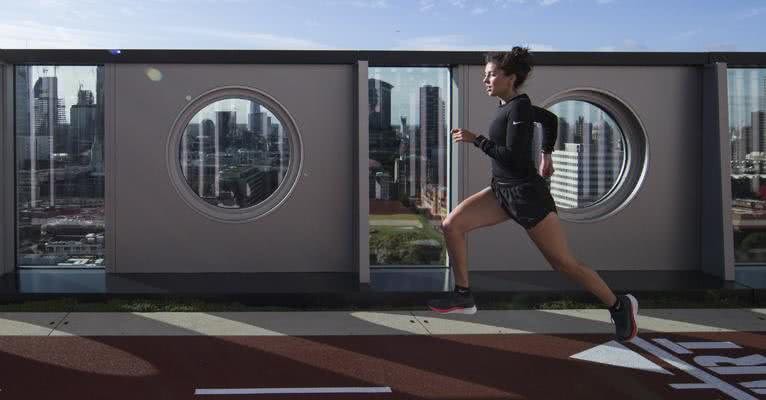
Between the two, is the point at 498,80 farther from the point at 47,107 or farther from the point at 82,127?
the point at 47,107

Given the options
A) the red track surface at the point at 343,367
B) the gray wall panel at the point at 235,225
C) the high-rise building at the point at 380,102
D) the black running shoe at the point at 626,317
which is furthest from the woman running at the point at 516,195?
the high-rise building at the point at 380,102

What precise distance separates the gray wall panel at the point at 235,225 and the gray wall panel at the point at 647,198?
1819 millimetres

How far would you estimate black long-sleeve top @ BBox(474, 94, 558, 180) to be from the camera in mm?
5484

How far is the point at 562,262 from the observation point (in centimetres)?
557

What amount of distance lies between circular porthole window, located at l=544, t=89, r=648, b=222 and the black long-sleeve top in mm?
4458

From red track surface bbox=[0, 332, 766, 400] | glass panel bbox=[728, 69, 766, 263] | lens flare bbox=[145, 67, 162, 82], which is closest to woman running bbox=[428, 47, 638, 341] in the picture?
red track surface bbox=[0, 332, 766, 400]

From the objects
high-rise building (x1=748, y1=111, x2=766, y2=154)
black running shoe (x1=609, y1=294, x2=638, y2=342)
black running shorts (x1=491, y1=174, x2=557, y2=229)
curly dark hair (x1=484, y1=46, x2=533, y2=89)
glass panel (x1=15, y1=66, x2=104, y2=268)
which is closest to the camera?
black running shorts (x1=491, y1=174, x2=557, y2=229)

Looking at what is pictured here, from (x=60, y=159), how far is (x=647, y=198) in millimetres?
7013

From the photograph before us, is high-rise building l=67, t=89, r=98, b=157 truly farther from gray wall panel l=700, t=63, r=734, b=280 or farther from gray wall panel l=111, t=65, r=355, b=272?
gray wall panel l=700, t=63, r=734, b=280

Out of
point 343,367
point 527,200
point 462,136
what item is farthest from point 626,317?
point 343,367

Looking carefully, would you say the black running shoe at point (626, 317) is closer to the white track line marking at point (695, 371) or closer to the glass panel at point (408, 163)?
the white track line marking at point (695, 371)

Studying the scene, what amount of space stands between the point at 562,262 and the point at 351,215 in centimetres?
449

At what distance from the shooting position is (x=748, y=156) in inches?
405

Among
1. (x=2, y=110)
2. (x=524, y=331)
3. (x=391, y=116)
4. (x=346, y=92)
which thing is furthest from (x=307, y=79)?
(x=524, y=331)
